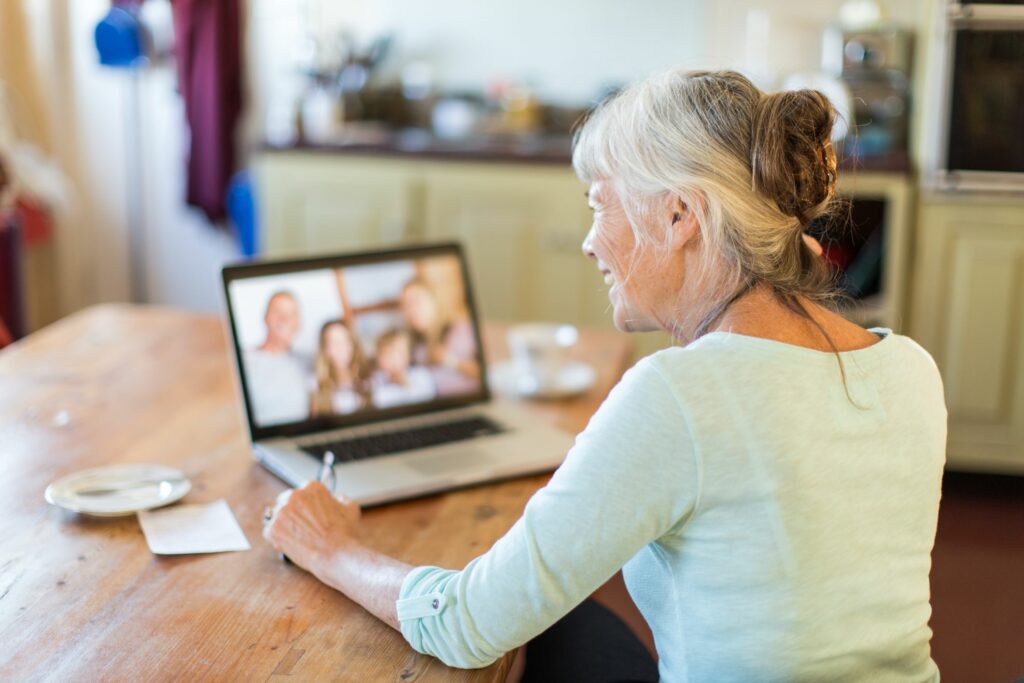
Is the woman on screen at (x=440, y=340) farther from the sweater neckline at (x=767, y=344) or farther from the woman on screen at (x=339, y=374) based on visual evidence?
the sweater neckline at (x=767, y=344)

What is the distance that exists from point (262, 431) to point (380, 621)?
0.50 m

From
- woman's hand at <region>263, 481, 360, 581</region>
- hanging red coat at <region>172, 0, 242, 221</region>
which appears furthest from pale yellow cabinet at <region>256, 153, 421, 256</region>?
woman's hand at <region>263, 481, 360, 581</region>

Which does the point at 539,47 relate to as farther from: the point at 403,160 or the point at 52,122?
the point at 52,122

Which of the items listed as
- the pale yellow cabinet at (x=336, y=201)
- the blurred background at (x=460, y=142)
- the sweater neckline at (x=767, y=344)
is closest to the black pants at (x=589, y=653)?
the sweater neckline at (x=767, y=344)

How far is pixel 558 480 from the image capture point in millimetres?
1078

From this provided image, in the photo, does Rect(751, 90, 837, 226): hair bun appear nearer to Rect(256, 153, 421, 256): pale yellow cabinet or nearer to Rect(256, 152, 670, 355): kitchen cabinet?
Rect(256, 152, 670, 355): kitchen cabinet

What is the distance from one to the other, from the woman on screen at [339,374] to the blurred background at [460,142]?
63.1 inches

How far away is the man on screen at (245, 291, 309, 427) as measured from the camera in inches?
64.2

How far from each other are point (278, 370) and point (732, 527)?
2.57ft

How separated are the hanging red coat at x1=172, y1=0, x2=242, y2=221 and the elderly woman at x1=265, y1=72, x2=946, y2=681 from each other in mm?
3107

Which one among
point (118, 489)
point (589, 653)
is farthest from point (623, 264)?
point (118, 489)

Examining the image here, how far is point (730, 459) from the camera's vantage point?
1057 millimetres

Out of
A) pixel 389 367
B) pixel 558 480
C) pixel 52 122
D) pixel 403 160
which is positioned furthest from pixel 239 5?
pixel 558 480

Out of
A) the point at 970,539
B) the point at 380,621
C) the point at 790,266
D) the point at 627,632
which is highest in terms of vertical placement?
the point at 790,266
